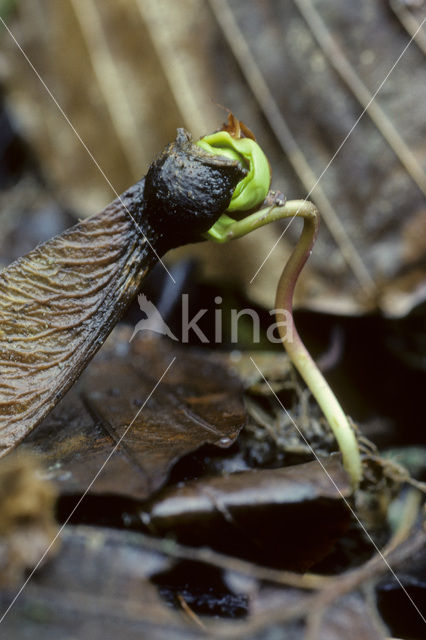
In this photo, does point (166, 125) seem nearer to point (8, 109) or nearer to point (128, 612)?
point (8, 109)

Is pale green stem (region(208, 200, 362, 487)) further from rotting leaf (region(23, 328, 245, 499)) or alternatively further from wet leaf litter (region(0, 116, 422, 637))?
rotting leaf (region(23, 328, 245, 499))

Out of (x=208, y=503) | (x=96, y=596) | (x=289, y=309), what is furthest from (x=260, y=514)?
(x=289, y=309)

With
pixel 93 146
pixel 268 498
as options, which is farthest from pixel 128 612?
pixel 93 146

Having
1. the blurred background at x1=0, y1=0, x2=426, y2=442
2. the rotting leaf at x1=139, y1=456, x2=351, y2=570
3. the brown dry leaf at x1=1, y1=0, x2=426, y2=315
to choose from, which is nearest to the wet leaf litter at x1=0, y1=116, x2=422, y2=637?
the rotting leaf at x1=139, y1=456, x2=351, y2=570

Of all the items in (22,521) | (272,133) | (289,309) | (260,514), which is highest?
(272,133)

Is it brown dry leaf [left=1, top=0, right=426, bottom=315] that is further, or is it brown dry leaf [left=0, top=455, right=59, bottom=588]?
brown dry leaf [left=1, top=0, right=426, bottom=315]

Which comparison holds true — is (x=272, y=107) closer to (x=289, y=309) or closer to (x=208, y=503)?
(x=289, y=309)

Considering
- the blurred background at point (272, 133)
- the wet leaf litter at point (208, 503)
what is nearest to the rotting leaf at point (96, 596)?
the wet leaf litter at point (208, 503)
